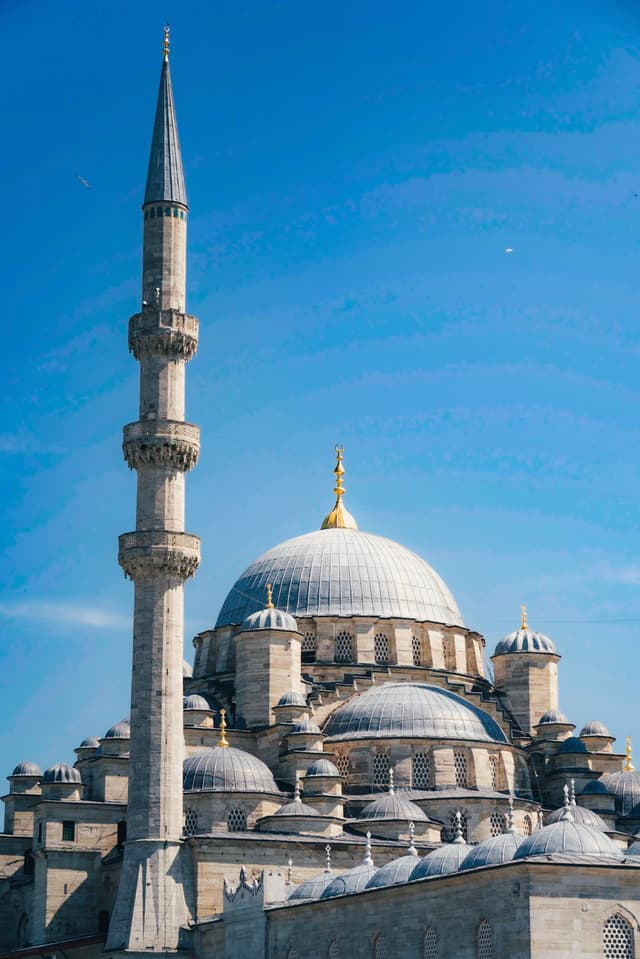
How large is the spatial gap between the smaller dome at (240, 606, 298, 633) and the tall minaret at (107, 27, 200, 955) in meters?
6.15

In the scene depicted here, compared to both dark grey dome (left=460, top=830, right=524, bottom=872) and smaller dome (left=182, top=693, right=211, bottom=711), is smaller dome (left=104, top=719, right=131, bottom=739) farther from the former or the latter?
dark grey dome (left=460, top=830, right=524, bottom=872)

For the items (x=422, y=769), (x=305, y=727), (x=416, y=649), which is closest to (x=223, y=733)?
(x=305, y=727)

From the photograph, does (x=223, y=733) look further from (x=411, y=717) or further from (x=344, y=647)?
(x=344, y=647)

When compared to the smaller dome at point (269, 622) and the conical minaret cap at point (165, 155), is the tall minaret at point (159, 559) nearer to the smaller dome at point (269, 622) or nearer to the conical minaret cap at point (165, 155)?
the conical minaret cap at point (165, 155)

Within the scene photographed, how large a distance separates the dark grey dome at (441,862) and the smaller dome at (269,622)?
43.7 feet

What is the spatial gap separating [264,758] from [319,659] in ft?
14.6

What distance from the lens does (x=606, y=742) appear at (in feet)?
152

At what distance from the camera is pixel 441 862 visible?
2970 cm

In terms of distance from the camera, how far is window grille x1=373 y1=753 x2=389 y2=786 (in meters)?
40.9

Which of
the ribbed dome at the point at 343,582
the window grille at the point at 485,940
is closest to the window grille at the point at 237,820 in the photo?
the ribbed dome at the point at 343,582

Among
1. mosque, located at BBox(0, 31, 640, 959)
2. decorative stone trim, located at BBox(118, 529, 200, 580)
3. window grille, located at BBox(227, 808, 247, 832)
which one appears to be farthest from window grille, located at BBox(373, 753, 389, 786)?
decorative stone trim, located at BBox(118, 529, 200, 580)

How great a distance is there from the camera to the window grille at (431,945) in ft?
91.2

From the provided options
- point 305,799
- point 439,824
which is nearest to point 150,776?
point 305,799

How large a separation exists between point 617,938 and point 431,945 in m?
3.50
